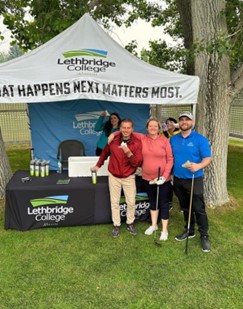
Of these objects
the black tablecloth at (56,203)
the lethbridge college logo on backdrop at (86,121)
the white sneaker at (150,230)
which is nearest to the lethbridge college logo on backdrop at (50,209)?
the black tablecloth at (56,203)

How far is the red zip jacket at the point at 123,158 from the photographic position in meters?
3.62

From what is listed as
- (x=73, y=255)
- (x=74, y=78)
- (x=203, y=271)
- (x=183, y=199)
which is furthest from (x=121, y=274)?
(x=74, y=78)

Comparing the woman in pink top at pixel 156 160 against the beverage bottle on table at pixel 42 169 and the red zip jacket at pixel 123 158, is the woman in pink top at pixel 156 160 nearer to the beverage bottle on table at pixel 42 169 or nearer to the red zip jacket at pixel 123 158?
the red zip jacket at pixel 123 158

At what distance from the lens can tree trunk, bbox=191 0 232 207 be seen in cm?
439

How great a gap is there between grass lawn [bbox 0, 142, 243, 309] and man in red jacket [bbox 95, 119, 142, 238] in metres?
0.35

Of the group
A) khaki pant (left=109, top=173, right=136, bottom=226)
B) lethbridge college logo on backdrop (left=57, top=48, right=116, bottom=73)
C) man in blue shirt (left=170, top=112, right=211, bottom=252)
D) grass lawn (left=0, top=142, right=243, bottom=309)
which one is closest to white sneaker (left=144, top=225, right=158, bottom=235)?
grass lawn (left=0, top=142, right=243, bottom=309)

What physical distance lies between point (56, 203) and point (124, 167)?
3.57 ft

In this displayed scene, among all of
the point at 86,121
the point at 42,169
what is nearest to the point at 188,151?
the point at 42,169

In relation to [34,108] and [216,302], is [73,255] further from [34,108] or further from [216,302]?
[34,108]

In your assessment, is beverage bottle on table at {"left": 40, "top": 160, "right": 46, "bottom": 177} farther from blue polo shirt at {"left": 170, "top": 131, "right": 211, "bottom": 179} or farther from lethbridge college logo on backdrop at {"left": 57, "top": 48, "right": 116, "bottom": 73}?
blue polo shirt at {"left": 170, "top": 131, "right": 211, "bottom": 179}

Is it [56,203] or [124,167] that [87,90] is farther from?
[56,203]

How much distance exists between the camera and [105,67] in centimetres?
417

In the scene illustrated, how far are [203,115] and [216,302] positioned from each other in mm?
2762

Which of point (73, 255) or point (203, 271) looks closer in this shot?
point (203, 271)
